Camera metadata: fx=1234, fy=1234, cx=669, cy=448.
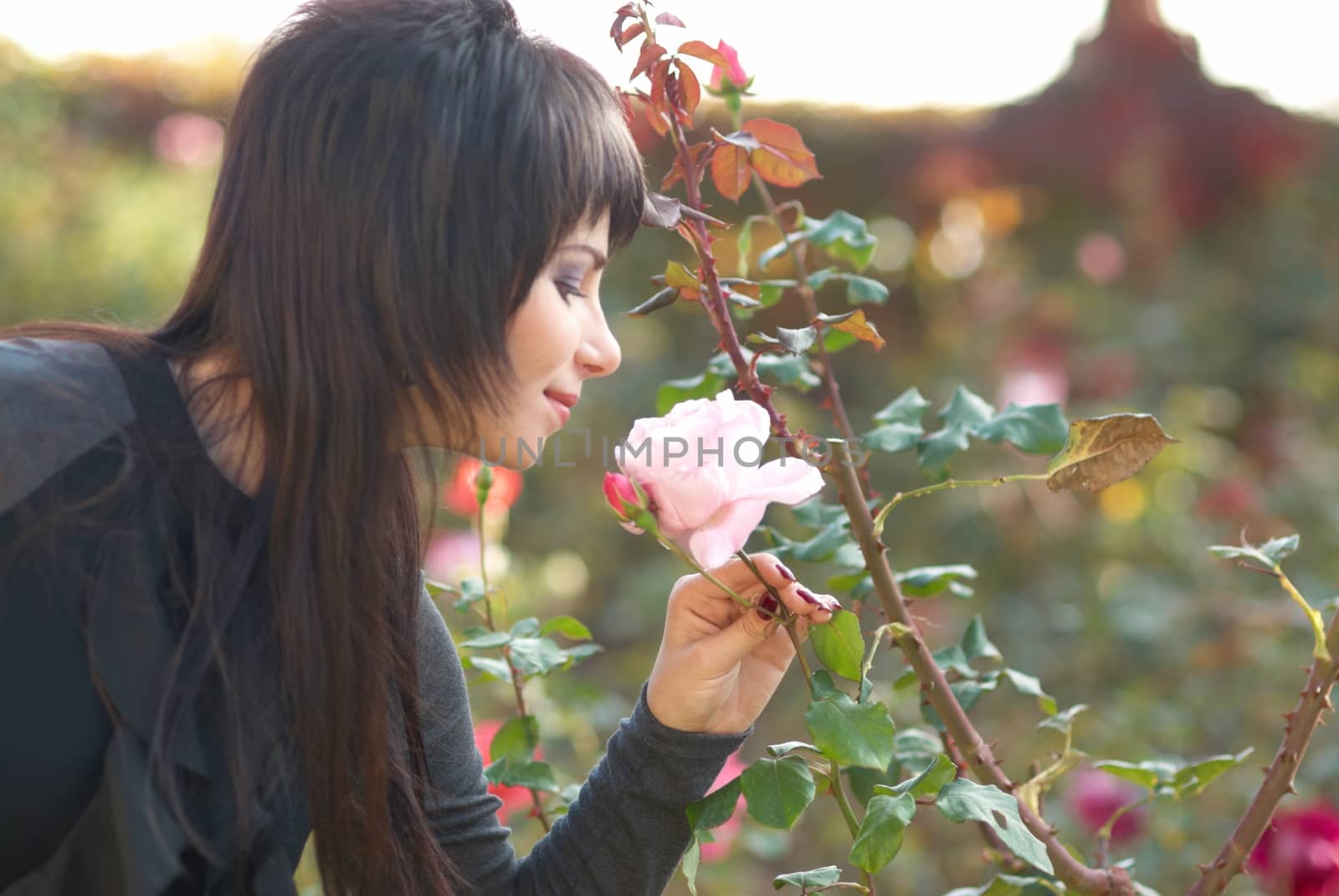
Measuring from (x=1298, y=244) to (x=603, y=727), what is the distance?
2.90 meters

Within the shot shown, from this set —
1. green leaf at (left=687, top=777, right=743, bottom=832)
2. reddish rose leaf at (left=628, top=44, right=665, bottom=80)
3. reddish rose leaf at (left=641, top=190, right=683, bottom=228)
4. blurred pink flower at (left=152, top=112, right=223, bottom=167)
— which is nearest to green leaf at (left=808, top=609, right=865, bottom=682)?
green leaf at (left=687, top=777, right=743, bottom=832)

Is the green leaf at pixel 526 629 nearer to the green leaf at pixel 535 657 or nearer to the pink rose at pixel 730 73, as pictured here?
the green leaf at pixel 535 657

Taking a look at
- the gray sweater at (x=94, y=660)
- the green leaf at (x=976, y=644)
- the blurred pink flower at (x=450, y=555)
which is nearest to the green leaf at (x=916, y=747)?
the green leaf at (x=976, y=644)

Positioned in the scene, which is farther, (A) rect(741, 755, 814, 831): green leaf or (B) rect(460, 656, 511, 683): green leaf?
(B) rect(460, 656, 511, 683): green leaf

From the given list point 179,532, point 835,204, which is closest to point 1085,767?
point 179,532

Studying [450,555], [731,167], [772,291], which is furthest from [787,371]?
[450,555]

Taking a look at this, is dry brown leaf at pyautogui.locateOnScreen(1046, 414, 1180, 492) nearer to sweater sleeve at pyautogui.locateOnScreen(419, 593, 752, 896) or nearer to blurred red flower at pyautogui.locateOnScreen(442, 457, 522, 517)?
sweater sleeve at pyautogui.locateOnScreen(419, 593, 752, 896)

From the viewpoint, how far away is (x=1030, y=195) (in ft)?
13.6

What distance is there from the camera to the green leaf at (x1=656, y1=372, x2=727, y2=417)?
110 centimetres

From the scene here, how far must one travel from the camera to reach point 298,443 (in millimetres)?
938

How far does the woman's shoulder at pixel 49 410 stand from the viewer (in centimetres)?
91

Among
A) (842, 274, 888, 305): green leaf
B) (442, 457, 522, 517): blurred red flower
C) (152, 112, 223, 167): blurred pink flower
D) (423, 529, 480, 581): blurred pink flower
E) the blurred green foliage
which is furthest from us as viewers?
(152, 112, 223, 167): blurred pink flower

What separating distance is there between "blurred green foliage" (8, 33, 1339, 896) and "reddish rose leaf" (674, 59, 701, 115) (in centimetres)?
76

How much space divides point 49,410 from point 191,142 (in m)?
4.06
